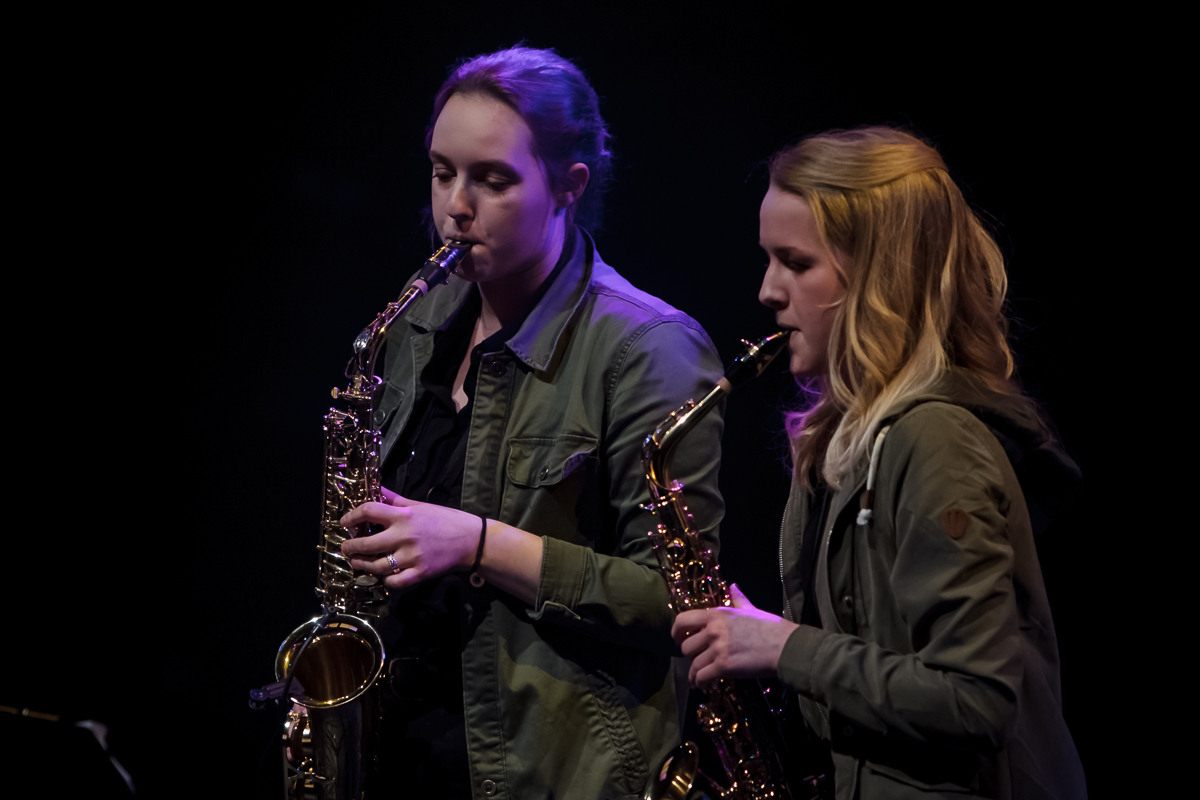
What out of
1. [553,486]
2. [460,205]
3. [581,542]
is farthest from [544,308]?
[581,542]

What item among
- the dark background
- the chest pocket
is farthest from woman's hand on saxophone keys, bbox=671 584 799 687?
the dark background

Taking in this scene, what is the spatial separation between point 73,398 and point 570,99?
72.5 inches

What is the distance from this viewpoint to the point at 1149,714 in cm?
224

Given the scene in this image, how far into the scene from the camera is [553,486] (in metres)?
1.87

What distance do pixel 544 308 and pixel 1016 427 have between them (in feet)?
3.37

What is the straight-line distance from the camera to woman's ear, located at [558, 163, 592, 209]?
206 cm

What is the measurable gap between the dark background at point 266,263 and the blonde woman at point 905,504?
960 millimetres

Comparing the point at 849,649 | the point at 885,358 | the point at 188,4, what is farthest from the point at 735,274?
the point at 188,4

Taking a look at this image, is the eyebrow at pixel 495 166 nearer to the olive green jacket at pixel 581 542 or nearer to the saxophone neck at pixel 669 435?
the olive green jacket at pixel 581 542

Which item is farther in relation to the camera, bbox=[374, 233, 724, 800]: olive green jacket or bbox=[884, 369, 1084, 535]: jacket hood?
bbox=[374, 233, 724, 800]: olive green jacket

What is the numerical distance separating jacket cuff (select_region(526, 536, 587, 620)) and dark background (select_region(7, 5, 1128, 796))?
3.16 ft

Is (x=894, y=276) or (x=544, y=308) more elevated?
(x=894, y=276)

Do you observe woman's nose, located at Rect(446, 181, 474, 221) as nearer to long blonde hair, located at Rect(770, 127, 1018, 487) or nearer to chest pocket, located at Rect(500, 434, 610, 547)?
chest pocket, located at Rect(500, 434, 610, 547)

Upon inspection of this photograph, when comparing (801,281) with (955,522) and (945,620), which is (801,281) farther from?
(945,620)
